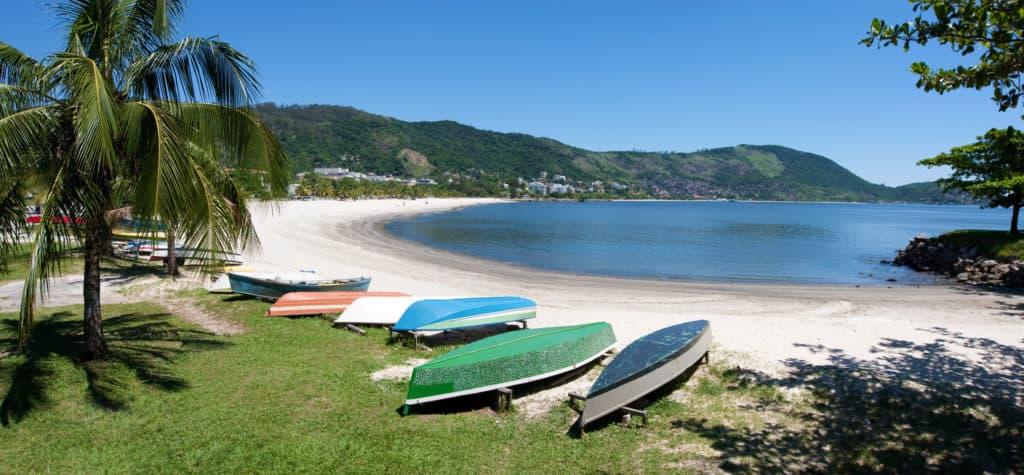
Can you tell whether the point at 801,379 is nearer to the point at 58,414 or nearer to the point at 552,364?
the point at 552,364

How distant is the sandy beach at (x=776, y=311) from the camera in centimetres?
928

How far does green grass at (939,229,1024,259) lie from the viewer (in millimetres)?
21922

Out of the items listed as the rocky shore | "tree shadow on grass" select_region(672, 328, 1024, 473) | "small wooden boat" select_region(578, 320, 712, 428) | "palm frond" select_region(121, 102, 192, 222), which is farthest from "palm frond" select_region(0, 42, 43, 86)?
the rocky shore

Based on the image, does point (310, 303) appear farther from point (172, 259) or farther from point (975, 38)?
point (975, 38)

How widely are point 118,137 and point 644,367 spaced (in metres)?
7.81

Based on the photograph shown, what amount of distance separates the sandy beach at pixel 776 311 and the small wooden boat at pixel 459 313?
172cm

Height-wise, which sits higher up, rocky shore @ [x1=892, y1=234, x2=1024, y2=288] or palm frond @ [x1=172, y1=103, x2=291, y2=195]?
palm frond @ [x1=172, y1=103, x2=291, y2=195]

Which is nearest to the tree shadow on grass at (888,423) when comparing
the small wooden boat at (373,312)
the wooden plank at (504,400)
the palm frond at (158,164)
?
the wooden plank at (504,400)

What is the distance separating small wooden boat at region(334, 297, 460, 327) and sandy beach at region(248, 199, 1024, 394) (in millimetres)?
2297

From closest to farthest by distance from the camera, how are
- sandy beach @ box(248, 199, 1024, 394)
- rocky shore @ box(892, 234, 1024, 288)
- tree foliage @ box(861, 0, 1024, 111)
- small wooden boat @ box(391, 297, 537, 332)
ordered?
tree foliage @ box(861, 0, 1024, 111) → sandy beach @ box(248, 199, 1024, 394) → small wooden boat @ box(391, 297, 537, 332) → rocky shore @ box(892, 234, 1024, 288)

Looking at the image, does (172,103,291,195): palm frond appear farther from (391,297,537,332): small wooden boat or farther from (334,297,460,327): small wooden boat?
(334,297,460,327): small wooden boat

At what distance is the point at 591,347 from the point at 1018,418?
218 inches

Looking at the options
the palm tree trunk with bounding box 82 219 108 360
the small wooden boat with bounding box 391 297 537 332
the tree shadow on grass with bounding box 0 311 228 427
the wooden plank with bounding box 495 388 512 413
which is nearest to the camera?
the tree shadow on grass with bounding box 0 311 228 427

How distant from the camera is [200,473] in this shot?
5.55 meters
